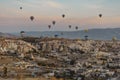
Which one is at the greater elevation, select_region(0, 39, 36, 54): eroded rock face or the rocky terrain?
select_region(0, 39, 36, 54): eroded rock face

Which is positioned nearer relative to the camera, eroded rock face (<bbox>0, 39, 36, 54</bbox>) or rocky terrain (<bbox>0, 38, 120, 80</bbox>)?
rocky terrain (<bbox>0, 38, 120, 80</bbox>)

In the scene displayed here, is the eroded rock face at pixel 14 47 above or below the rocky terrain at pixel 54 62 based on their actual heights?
above

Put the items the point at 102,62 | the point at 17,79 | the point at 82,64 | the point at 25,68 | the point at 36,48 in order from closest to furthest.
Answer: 1. the point at 17,79
2. the point at 25,68
3. the point at 82,64
4. the point at 102,62
5. the point at 36,48

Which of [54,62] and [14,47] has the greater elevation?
[14,47]

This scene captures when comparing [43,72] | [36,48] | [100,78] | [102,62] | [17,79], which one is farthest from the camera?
[36,48]

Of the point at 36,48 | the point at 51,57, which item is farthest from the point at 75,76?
the point at 36,48

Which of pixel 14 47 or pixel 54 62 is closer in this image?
pixel 54 62

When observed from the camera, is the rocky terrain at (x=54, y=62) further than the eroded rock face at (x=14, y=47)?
No

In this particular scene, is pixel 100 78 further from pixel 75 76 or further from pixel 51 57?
pixel 51 57
